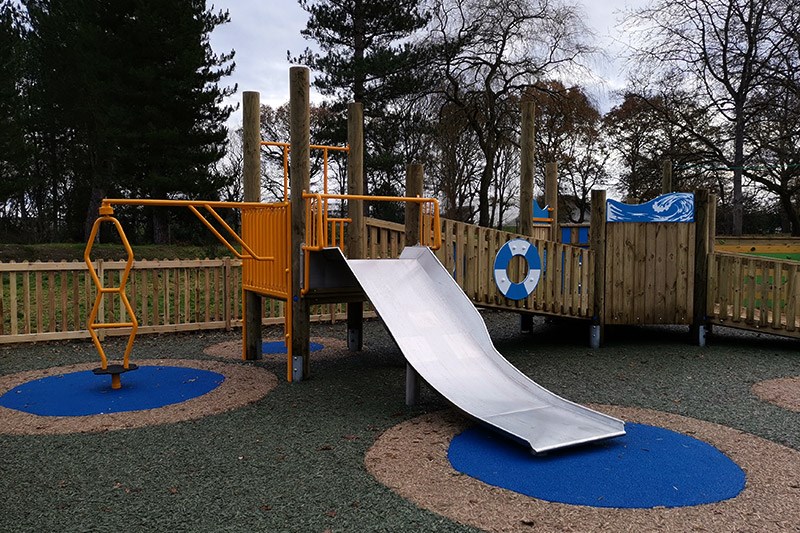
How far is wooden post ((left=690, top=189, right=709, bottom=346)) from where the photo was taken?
31.1ft

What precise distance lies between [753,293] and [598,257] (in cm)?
237

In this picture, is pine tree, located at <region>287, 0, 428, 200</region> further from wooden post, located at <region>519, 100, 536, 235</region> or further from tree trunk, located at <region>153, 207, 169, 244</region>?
wooden post, located at <region>519, 100, 536, 235</region>

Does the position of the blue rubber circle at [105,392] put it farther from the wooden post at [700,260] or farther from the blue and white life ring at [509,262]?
the wooden post at [700,260]

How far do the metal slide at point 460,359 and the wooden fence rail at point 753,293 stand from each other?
5.02 meters

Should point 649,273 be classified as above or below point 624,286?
above

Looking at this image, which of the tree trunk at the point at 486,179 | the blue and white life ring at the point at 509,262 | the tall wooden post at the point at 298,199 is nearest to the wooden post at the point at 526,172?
the blue and white life ring at the point at 509,262

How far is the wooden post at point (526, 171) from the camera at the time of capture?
33.5ft

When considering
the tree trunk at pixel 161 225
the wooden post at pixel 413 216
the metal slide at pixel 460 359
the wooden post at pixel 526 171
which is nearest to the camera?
the metal slide at pixel 460 359

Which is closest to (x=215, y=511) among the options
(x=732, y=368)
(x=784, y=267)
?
(x=732, y=368)

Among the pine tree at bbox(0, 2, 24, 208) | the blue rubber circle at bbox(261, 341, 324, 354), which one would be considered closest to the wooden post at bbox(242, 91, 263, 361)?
the blue rubber circle at bbox(261, 341, 324, 354)

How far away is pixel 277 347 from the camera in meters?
9.34

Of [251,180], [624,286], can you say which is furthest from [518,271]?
[251,180]

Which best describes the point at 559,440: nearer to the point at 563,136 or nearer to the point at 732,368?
the point at 732,368

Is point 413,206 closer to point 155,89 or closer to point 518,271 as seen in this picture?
point 518,271
